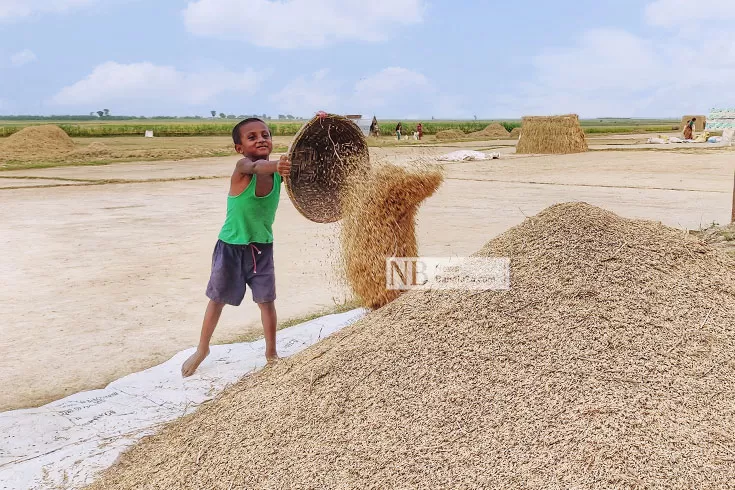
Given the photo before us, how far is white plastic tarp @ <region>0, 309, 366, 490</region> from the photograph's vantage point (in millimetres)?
2318

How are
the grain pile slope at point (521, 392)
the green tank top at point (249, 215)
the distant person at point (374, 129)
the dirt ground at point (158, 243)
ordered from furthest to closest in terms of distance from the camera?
1. the distant person at point (374, 129)
2. the dirt ground at point (158, 243)
3. the green tank top at point (249, 215)
4. the grain pile slope at point (521, 392)

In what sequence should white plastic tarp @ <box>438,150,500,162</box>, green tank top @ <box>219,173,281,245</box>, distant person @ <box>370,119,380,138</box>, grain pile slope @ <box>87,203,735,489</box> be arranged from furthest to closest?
distant person @ <box>370,119,380,138</box>
white plastic tarp @ <box>438,150,500,162</box>
green tank top @ <box>219,173,281,245</box>
grain pile slope @ <box>87,203,735,489</box>

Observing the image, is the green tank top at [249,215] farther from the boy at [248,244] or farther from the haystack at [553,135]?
the haystack at [553,135]

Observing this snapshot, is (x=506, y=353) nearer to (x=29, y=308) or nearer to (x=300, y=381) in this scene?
(x=300, y=381)

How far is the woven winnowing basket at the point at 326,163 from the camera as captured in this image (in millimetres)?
3070

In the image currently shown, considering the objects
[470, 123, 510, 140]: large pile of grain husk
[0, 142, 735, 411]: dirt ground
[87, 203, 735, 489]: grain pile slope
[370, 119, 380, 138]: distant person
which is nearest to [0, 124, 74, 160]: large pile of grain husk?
[0, 142, 735, 411]: dirt ground

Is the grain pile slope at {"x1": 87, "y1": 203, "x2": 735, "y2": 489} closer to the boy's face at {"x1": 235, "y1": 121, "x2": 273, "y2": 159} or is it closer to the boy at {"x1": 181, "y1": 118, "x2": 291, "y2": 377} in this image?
the boy at {"x1": 181, "y1": 118, "x2": 291, "y2": 377}

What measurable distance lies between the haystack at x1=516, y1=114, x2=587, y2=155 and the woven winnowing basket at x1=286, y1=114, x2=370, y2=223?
16.4 m

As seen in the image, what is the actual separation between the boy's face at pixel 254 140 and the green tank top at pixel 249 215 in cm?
12

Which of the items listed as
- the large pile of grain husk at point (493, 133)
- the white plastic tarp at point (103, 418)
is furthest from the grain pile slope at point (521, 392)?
the large pile of grain husk at point (493, 133)

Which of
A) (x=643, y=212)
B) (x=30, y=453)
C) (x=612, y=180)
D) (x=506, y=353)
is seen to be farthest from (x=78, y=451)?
(x=612, y=180)

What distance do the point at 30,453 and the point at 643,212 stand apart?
268 inches

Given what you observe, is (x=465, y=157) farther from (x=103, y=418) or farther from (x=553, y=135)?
(x=103, y=418)

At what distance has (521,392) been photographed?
1.87m
